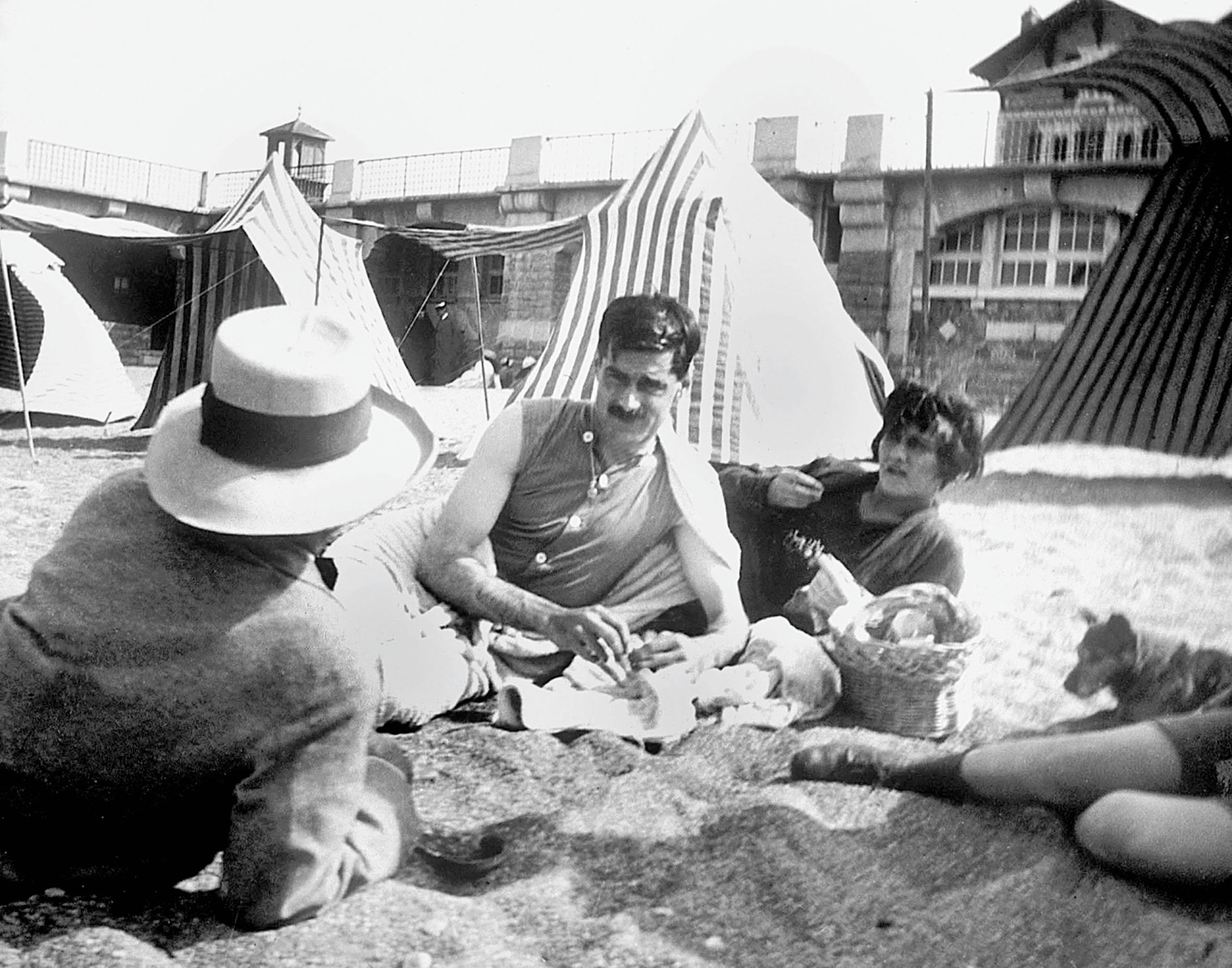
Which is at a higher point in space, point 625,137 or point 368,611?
point 625,137

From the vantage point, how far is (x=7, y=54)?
2.10m

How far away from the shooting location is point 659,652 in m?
1.97

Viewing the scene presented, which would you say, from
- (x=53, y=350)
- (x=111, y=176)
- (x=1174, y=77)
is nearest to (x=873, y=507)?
(x=1174, y=77)

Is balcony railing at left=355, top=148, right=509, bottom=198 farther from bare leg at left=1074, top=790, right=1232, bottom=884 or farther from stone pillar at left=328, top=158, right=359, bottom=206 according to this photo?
bare leg at left=1074, top=790, right=1232, bottom=884

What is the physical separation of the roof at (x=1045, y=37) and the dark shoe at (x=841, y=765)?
1.04 meters

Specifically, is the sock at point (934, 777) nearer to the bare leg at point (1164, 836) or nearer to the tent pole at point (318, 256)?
the bare leg at point (1164, 836)

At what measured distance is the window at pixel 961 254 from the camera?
1891 millimetres

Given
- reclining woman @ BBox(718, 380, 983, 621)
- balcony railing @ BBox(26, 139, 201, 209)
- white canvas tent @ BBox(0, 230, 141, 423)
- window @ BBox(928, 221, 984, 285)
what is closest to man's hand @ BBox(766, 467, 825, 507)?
reclining woman @ BBox(718, 380, 983, 621)

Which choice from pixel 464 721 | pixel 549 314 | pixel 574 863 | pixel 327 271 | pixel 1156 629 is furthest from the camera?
pixel 549 314

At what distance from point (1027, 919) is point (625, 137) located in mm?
1457

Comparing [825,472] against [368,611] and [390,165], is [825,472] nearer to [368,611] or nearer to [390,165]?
[368,611]

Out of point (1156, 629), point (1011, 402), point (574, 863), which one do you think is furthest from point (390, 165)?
point (1156, 629)

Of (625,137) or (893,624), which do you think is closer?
(893,624)

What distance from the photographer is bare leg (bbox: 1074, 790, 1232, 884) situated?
1.34 metres
